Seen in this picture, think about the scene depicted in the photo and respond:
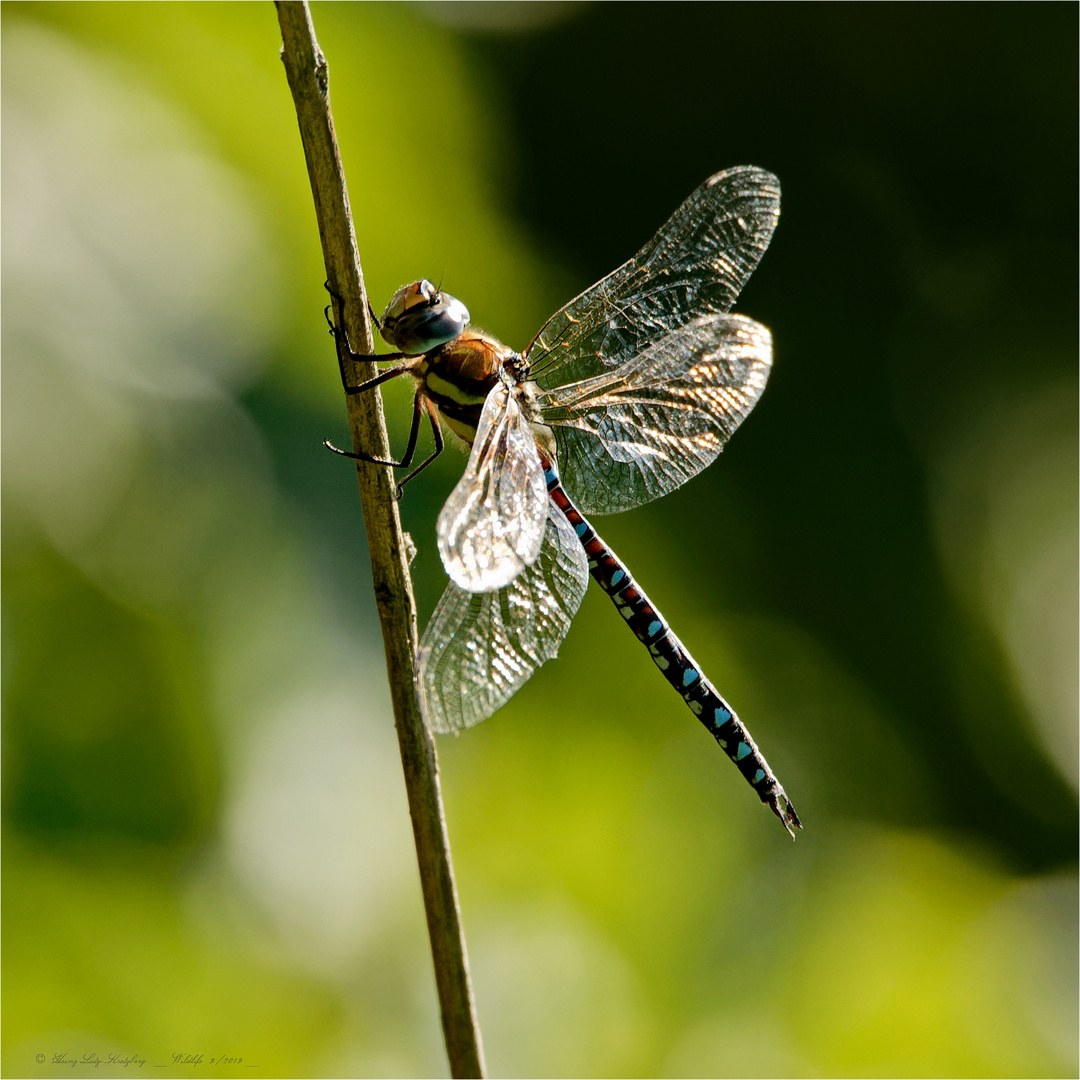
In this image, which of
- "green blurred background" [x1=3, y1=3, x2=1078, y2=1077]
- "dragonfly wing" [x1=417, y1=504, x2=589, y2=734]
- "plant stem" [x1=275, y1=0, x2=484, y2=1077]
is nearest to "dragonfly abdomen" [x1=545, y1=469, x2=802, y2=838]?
"dragonfly wing" [x1=417, y1=504, x2=589, y2=734]

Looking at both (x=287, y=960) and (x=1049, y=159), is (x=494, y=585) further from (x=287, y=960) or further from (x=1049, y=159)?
(x=1049, y=159)

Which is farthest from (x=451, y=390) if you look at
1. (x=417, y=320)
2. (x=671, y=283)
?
(x=671, y=283)

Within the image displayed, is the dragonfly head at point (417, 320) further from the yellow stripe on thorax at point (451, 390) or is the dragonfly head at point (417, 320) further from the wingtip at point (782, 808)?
the wingtip at point (782, 808)

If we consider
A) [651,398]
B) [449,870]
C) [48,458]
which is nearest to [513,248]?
[651,398]

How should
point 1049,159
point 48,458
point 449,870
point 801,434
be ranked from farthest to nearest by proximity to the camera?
point 1049,159 → point 801,434 → point 48,458 → point 449,870

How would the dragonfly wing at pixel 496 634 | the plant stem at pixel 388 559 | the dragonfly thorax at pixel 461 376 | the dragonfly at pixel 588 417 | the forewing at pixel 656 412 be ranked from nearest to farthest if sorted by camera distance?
the plant stem at pixel 388 559, the dragonfly wing at pixel 496 634, the dragonfly at pixel 588 417, the dragonfly thorax at pixel 461 376, the forewing at pixel 656 412

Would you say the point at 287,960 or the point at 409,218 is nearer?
the point at 287,960

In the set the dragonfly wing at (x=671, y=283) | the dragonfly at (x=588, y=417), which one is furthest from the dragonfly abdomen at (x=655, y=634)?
the dragonfly wing at (x=671, y=283)

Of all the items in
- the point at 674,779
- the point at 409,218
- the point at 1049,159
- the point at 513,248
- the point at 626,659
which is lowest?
the point at 674,779
